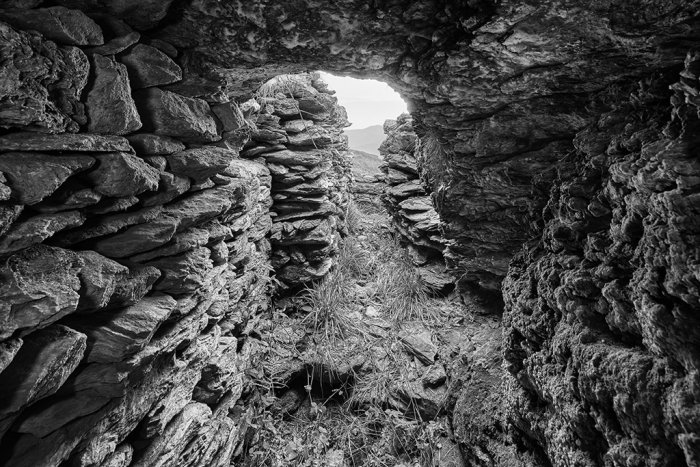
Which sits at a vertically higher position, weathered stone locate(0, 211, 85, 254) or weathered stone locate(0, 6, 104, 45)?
weathered stone locate(0, 6, 104, 45)

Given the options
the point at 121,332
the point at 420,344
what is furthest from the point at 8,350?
the point at 420,344

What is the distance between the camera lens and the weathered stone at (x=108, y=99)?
2.24 m

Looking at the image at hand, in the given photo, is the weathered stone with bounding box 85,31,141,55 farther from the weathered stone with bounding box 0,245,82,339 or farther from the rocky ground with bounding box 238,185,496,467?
the rocky ground with bounding box 238,185,496,467

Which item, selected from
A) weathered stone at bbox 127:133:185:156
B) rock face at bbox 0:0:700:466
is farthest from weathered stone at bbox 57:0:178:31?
weathered stone at bbox 127:133:185:156

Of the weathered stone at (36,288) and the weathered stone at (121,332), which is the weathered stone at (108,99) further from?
the weathered stone at (121,332)

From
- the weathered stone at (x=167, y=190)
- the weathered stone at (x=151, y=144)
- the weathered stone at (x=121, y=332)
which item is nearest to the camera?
the weathered stone at (x=121, y=332)

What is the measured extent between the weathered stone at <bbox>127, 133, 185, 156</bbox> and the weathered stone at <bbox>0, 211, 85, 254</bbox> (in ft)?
2.22

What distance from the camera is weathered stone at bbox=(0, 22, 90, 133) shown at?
183 cm

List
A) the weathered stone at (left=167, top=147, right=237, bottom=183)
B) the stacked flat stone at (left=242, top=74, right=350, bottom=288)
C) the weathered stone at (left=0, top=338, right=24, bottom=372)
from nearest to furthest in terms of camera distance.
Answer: the weathered stone at (left=0, top=338, right=24, bottom=372)
the weathered stone at (left=167, top=147, right=237, bottom=183)
the stacked flat stone at (left=242, top=74, right=350, bottom=288)

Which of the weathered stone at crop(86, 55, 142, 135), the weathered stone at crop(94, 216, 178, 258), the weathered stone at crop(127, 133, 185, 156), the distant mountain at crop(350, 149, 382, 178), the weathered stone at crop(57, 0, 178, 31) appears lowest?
the distant mountain at crop(350, 149, 382, 178)

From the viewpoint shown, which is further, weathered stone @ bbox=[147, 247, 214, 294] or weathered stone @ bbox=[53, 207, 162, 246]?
weathered stone @ bbox=[147, 247, 214, 294]

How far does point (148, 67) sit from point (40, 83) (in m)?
0.72

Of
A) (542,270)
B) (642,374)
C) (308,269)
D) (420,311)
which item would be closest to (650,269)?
(642,374)

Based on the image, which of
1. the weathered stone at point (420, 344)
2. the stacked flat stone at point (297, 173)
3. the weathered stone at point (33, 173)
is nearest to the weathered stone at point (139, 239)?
the weathered stone at point (33, 173)
